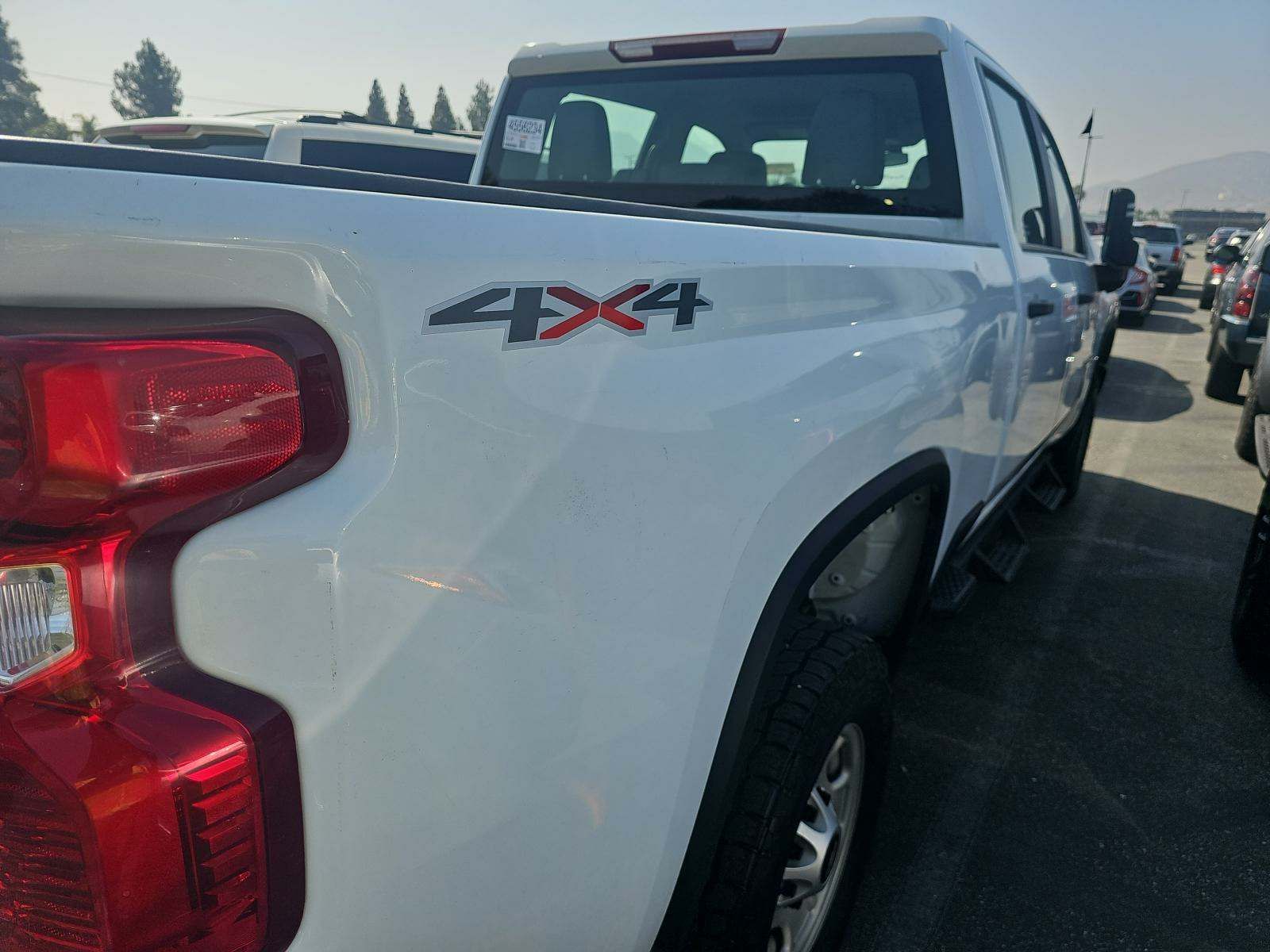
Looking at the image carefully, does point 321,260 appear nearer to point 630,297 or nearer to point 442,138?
point 630,297

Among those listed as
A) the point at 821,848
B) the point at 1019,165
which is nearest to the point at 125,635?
the point at 821,848

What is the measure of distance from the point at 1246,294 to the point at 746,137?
19.5 feet

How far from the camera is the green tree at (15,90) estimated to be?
80312mm

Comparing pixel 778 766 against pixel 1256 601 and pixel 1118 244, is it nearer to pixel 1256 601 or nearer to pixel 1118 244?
pixel 1256 601

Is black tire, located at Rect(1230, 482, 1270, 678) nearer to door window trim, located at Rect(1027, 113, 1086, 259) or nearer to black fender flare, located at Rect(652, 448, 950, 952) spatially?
door window trim, located at Rect(1027, 113, 1086, 259)

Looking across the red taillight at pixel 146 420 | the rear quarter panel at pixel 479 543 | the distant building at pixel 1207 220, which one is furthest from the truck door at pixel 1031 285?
the distant building at pixel 1207 220

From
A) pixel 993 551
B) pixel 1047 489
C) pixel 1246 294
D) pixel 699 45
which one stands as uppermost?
pixel 699 45

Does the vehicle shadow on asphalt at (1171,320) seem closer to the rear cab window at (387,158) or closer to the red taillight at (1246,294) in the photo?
the red taillight at (1246,294)

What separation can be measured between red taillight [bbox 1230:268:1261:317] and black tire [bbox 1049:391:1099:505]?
2.74 metres

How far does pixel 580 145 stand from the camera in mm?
3184

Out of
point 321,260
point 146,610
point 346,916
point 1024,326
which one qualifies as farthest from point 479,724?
point 1024,326

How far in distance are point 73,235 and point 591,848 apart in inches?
33.9

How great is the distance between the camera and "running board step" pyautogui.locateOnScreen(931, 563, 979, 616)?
2773 millimetres

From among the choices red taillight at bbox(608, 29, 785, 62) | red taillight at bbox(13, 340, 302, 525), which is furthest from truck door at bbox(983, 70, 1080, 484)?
red taillight at bbox(13, 340, 302, 525)
